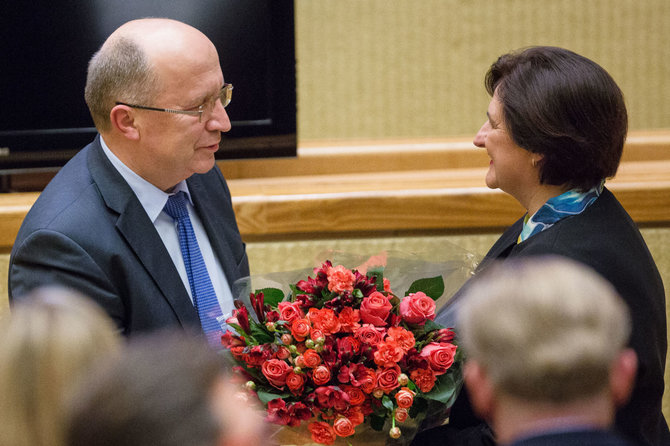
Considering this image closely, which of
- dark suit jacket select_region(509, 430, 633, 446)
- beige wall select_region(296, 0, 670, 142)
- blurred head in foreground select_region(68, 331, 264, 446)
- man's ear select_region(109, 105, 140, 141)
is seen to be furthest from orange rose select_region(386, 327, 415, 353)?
beige wall select_region(296, 0, 670, 142)

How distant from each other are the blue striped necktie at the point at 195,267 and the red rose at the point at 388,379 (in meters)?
0.62

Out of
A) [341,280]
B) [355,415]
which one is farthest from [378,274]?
[355,415]

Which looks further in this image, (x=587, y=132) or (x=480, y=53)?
(x=480, y=53)

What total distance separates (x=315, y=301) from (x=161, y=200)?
0.62 metres

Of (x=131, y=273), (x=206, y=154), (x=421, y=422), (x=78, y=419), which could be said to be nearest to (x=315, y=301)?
(x=421, y=422)

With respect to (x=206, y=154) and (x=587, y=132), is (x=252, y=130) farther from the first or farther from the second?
(x=587, y=132)

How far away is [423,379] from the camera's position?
165 centimetres

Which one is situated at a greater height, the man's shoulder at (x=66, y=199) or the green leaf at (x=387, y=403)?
the man's shoulder at (x=66, y=199)

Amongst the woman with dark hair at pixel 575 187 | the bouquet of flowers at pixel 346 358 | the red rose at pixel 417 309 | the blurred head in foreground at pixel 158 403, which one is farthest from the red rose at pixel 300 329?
the blurred head in foreground at pixel 158 403

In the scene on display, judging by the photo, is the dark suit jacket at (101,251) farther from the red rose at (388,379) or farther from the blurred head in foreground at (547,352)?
the blurred head in foreground at (547,352)

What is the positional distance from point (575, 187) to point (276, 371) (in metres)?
0.92

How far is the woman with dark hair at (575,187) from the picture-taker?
6.17ft

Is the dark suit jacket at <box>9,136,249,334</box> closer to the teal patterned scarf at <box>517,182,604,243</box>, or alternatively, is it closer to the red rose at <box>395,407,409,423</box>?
the red rose at <box>395,407,409,423</box>

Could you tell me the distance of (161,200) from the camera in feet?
7.08
